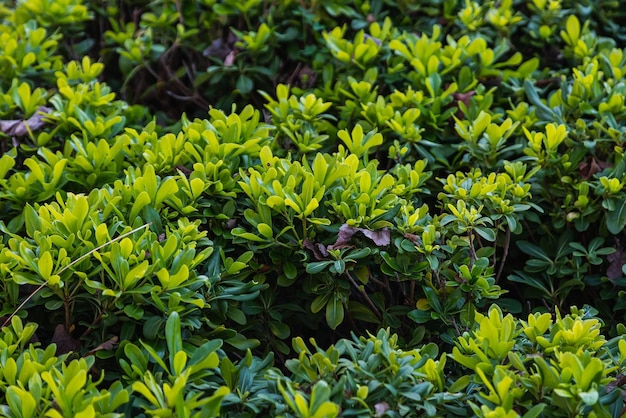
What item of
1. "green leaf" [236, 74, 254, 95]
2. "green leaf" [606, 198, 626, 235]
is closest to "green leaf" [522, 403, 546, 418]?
"green leaf" [606, 198, 626, 235]

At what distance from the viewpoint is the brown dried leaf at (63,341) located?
Answer: 2.16 meters

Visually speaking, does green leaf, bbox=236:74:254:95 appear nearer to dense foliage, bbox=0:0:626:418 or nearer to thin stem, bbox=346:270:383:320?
dense foliage, bbox=0:0:626:418

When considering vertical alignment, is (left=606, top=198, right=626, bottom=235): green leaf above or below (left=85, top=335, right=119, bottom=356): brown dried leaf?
above

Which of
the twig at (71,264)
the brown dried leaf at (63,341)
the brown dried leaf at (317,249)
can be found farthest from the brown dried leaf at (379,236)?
the brown dried leaf at (63,341)

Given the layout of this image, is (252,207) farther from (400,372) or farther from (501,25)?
(501,25)

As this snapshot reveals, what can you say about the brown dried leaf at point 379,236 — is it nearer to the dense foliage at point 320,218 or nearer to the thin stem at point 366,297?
the dense foliage at point 320,218

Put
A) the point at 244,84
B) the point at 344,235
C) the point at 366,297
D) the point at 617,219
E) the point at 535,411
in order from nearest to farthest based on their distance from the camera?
the point at 535,411 → the point at 344,235 → the point at 366,297 → the point at 617,219 → the point at 244,84

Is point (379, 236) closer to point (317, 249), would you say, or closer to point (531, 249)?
point (317, 249)

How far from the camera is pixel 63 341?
7.09 feet

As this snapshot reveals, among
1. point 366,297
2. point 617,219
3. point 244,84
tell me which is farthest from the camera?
point 244,84

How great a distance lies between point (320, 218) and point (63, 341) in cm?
82

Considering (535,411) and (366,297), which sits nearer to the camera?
(535,411)

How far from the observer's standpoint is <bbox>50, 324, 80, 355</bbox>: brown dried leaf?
84.9 inches

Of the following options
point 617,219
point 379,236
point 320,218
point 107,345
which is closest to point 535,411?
point 379,236
